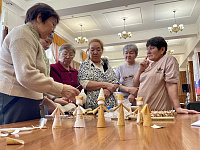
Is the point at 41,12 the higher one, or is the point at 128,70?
the point at 41,12

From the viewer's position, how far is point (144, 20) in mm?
6953

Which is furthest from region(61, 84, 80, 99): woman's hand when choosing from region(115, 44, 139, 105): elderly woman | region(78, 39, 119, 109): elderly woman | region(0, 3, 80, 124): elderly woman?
region(115, 44, 139, 105): elderly woman

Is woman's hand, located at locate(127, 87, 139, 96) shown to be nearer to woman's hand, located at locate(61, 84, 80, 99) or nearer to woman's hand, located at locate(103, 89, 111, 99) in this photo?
woman's hand, located at locate(103, 89, 111, 99)

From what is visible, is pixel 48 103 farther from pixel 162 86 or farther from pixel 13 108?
pixel 162 86

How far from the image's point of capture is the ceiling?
5.22 meters

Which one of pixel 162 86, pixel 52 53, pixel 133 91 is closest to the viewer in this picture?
pixel 162 86

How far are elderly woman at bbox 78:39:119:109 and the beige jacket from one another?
662 mm

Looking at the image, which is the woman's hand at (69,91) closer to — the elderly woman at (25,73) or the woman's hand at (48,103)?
the elderly woman at (25,73)

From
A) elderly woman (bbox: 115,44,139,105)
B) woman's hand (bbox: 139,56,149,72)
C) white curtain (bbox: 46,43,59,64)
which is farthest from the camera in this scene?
white curtain (bbox: 46,43,59,64)

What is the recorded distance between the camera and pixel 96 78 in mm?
1708

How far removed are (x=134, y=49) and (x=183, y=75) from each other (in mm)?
12808

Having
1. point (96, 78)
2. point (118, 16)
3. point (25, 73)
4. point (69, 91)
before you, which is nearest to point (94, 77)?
point (96, 78)

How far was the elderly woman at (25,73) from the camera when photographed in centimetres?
88

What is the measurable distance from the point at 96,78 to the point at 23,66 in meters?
0.91
